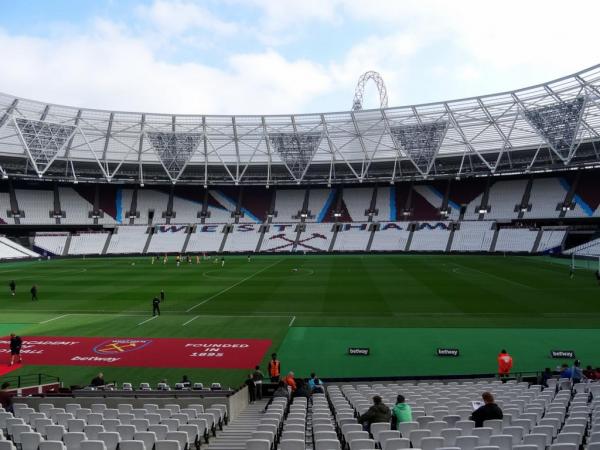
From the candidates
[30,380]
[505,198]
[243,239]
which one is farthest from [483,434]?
[505,198]

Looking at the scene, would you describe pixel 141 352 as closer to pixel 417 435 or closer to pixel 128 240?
pixel 417 435

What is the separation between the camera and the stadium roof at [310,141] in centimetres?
6525

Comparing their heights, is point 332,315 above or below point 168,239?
below

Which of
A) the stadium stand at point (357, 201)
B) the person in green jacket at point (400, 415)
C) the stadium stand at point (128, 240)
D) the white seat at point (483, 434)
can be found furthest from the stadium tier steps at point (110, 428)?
the stadium stand at point (357, 201)

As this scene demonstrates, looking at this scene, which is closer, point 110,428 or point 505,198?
point 110,428

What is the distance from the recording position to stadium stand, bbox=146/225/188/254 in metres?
80.7

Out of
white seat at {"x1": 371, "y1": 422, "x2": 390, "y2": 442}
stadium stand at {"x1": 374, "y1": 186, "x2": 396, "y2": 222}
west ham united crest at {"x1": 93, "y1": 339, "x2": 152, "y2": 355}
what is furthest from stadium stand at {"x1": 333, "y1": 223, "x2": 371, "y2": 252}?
white seat at {"x1": 371, "y1": 422, "x2": 390, "y2": 442}

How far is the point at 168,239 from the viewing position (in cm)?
8350

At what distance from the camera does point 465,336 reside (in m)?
23.7

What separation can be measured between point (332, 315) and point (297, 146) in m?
54.7

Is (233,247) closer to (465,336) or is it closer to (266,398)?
(465,336)

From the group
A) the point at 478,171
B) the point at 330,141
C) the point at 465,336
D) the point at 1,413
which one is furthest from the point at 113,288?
the point at 478,171

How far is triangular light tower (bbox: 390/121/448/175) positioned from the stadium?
12.1 inches

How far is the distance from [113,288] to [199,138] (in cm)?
4320
